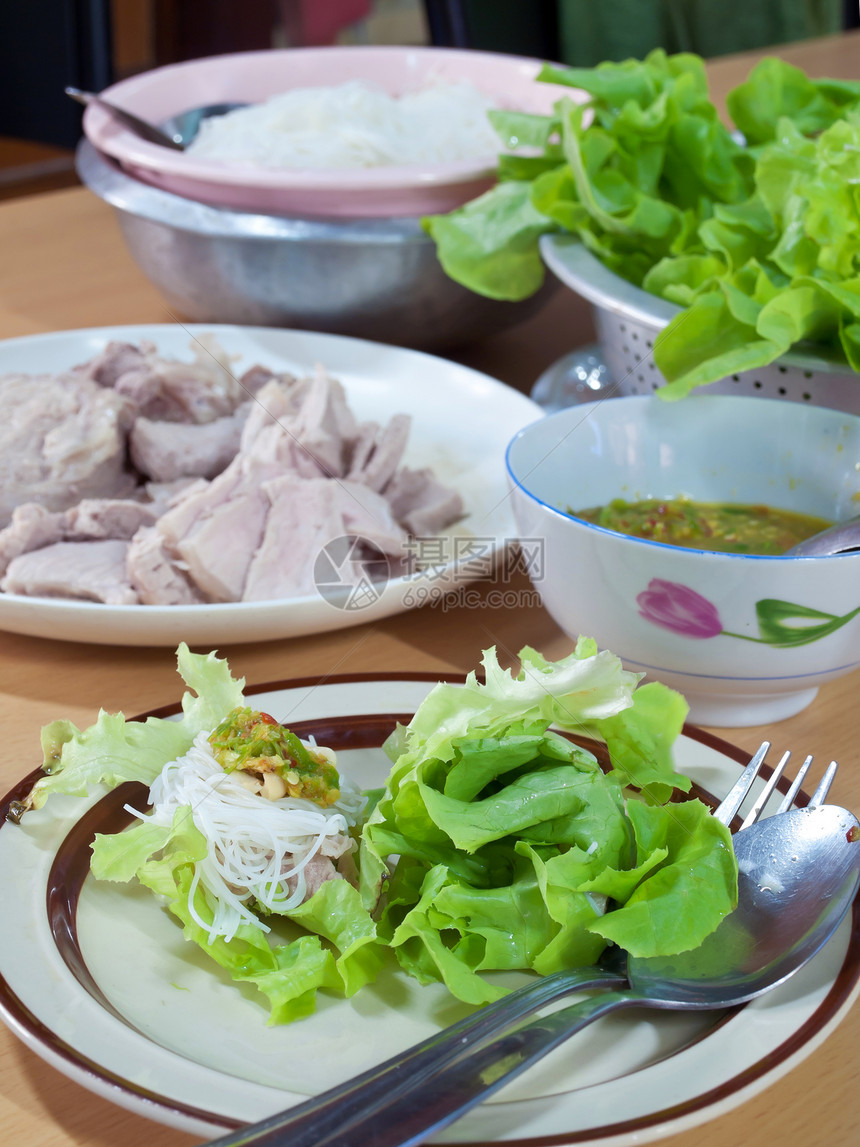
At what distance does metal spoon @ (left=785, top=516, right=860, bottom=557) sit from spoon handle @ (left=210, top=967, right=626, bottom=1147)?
44 centimetres

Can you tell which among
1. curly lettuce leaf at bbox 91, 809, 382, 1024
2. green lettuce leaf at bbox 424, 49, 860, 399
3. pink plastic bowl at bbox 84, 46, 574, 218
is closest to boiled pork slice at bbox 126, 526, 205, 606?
curly lettuce leaf at bbox 91, 809, 382, 1024

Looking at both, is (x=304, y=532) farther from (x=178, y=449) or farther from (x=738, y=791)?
(x=738, y=791)

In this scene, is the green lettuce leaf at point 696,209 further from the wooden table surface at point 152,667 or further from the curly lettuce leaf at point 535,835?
the curly lettuce leaf at point 535,835

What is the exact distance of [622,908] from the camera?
0.66 meters

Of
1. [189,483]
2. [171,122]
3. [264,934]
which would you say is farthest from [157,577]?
[171,122]

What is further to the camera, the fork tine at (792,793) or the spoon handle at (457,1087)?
the fork tine at (792,793)

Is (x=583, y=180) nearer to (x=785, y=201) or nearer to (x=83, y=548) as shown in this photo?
(x=785, y=201)

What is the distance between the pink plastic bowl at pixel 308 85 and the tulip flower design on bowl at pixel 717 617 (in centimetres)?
82

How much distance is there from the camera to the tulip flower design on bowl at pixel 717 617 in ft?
2.80

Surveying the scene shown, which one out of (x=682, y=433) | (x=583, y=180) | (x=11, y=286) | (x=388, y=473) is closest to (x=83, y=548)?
(x=388, y=473)

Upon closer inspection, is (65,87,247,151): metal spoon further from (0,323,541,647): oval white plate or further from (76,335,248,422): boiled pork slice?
(76,335,248,422): boiled pork slice

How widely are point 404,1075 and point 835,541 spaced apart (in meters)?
0.59

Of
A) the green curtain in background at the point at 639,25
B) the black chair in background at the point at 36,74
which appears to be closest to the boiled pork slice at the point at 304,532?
the black chair in background at the point at 36,74

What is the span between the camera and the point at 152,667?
3.43 feet
